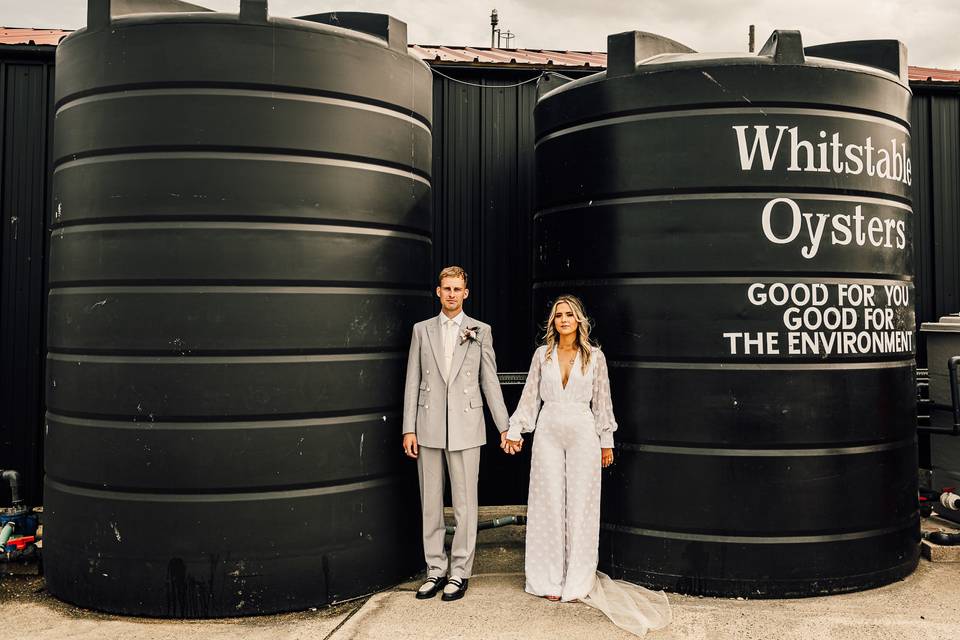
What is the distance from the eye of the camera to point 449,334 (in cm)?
424

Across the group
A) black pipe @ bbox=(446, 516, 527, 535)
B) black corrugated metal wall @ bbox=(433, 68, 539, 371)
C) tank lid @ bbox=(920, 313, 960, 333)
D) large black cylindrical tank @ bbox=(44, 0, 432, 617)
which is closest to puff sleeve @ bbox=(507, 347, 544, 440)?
large black cylindrical tank @ bbox=(44, 0, 432, 617)

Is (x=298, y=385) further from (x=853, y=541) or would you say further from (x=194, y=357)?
(x=853, y=541)

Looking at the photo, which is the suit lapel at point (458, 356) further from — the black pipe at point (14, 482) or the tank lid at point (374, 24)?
the black pipe at point (14, 482)

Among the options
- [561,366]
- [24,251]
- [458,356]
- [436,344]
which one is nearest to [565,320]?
[561,366]

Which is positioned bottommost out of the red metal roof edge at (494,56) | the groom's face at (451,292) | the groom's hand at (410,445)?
the groom's hand at (410,445)

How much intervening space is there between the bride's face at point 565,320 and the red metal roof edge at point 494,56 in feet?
9.85

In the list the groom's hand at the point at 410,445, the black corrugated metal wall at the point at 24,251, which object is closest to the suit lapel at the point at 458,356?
the groom's hand at the point at 410,445

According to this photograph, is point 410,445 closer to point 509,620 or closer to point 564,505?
point 564,505

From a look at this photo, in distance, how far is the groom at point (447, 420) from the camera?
4141mm

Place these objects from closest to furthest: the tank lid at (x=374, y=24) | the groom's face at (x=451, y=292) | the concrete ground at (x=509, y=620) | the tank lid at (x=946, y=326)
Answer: the concrete ground at (x=509, y=620) → the groom's face at (x=451, y=292) → the tank lid at (x=374, y=24) → the tank lid at (x=946, y=326)

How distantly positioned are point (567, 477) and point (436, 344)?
3.64ft

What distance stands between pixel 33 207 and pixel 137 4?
2704mm

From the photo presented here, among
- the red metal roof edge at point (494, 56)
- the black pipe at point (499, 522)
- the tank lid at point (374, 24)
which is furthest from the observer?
the red metal roof edge at point (494, 56)

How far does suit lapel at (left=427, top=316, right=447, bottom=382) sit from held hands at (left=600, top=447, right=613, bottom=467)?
104cm
